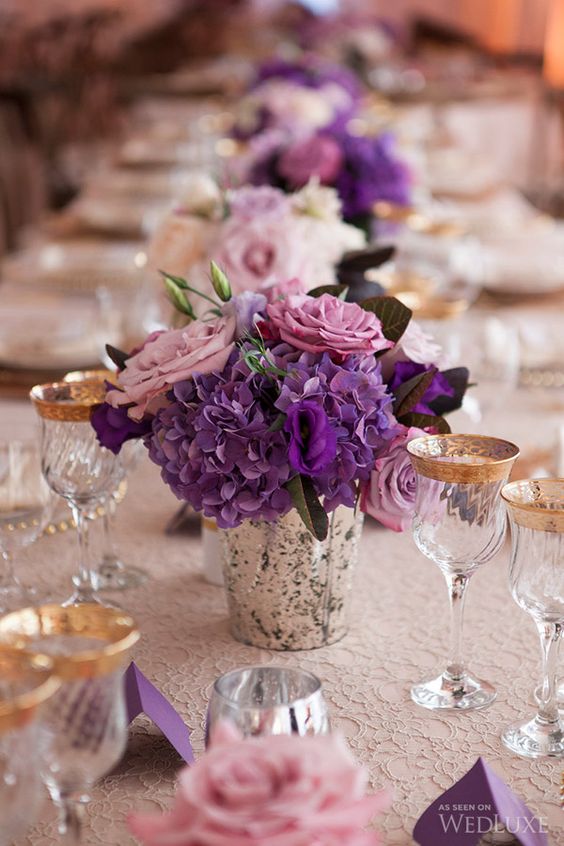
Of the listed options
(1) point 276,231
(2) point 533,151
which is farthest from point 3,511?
(2) point 533,151

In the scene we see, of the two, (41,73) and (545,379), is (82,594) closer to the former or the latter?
(545,379)

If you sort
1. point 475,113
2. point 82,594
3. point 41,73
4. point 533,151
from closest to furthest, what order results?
1. point 82,594
2. point 475,113
3. point 533,151
4. point 41,73

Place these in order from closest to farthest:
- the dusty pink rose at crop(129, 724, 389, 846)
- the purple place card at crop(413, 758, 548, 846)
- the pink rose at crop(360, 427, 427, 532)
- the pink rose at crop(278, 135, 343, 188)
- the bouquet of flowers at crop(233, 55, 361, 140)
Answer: the dusty pink rose at crop(129, 724, 389, 846)
the purple place card at crop(413, 758, 548, 846)
the pink rose at crop(360, 427, 427, 532)
the pink rose at crop(278, 135, 343, 188)
the bouquet of flowers at crop(233, 55, 361, 140)

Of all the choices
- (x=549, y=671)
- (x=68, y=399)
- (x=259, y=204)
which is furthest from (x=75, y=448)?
(x=259, y=204)

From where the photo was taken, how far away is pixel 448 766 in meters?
0.87

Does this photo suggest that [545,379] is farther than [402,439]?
Yes

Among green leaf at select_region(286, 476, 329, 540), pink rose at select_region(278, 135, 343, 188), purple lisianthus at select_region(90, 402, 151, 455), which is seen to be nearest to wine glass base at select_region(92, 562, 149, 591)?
purple lisianthus at select_region(90, 402, 151, 455)

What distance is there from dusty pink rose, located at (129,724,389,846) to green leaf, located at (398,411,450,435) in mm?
474

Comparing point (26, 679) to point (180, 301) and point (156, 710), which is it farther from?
point (180, 301)

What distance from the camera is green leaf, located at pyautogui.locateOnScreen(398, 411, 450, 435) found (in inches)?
39.8

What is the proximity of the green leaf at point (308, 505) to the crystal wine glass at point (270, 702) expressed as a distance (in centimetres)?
18

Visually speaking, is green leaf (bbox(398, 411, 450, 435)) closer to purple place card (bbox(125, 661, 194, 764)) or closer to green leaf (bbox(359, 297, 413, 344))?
green leaf (bbox(359, 297, 413, 344))

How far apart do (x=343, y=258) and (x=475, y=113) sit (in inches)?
198

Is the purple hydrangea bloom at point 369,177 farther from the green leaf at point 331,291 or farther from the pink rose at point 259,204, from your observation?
the green leaf at point 331,291
